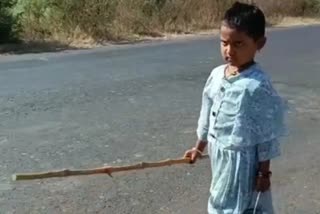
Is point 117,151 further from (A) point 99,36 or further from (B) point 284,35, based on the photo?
(B) point 284,35

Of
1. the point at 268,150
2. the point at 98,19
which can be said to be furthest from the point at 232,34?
the point at 98,19

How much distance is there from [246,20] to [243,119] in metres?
0.45

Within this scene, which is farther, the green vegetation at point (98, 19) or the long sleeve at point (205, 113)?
the green vegetation at point (98, 19)

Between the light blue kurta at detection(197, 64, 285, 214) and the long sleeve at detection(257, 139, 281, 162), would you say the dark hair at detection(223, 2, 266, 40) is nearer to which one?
the light blue kurta at detection(197, 64, 285, 214)

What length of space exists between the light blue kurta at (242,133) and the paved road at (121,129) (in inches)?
73.8

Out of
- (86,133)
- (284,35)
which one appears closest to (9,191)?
(86,133)

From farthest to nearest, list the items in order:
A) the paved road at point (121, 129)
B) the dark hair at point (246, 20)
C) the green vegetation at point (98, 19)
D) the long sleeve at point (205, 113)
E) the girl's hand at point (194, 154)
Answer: the green vegetation at point (98, 19) < the paved road at point (121, 129) < the girl's hand at point (194, 154) < the long sleeve at point (205, 113) < the dark hair at point (246, 20)

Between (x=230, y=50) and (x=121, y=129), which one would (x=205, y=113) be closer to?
(x=230, y=50)

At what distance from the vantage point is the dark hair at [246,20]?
3.55 meters

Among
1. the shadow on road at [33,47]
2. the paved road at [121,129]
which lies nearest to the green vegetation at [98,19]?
the shadow on road at [33,47]

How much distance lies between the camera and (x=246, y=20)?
3.55 meters

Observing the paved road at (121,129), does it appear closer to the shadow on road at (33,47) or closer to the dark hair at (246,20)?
the shadow on road at (33,47)

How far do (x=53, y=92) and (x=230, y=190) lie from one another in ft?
23.3

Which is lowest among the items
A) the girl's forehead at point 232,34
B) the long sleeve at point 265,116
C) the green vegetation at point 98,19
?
the green vegetation at point 98,19
